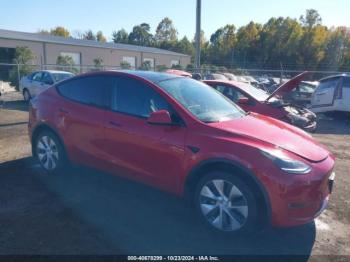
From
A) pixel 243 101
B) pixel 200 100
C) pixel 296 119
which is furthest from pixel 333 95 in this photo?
pixel 200 100

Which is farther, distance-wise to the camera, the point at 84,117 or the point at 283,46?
the point at 283,46

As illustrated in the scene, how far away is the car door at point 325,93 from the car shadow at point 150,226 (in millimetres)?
8483

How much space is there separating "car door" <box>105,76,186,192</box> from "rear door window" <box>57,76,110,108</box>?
0.16 metres

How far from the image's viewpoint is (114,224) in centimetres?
384

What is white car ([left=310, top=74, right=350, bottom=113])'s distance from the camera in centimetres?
1114

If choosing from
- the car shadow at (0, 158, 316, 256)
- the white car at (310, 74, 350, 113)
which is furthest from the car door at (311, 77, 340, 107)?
the car shadow at (0, 158, 316, 256)

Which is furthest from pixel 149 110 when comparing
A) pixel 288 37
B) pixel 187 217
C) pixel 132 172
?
pixel 288 37

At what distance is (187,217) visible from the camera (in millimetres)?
4074

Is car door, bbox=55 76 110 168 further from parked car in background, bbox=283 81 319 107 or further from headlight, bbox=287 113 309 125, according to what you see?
parked car in background, bbox=283 81 319 107

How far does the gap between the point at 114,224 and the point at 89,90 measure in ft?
6.45

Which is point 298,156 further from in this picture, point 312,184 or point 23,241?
point 23,241

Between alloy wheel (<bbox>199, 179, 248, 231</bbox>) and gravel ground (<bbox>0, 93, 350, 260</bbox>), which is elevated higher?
alloy wheel (<bbox>199, 179, 248, 231</bbox>)

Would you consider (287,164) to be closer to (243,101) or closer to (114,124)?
(114,124)

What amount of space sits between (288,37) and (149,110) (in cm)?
5816
